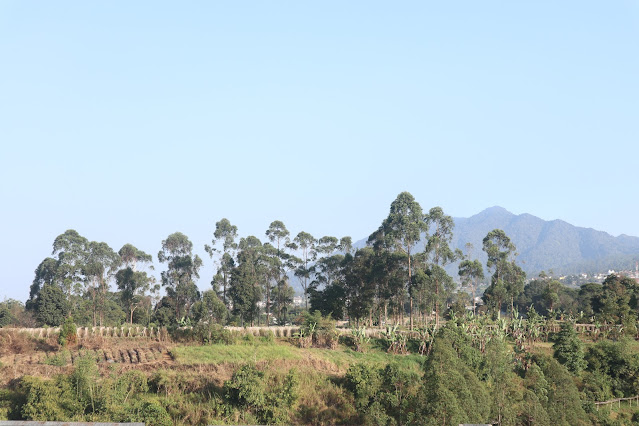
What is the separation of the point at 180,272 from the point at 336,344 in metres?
17.9

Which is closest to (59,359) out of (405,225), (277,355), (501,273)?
(277,355)

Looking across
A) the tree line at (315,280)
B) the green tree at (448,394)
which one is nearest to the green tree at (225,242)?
the tree line at (315,280)

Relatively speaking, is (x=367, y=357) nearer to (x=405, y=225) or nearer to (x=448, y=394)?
(x=405, y=225)

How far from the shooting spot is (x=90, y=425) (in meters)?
11.7

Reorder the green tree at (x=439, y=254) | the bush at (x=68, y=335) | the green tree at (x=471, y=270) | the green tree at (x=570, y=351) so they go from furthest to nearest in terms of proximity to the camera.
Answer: the green tree at (x=471, y=270), the green tree at (x=439, y=254), the green tree at (x=570, y=351), the bush at (x=68, y=335)

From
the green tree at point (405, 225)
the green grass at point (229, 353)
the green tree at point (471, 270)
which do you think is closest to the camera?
the green grass at point (229, 353)

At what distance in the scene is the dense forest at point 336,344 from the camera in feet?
66.3

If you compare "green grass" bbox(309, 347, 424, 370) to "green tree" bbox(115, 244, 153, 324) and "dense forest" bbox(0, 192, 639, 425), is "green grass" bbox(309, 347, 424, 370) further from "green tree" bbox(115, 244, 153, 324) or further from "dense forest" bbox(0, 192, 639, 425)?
"green tree" bbox(115, 244, 153, 324)

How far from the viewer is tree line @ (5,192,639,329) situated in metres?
38.5

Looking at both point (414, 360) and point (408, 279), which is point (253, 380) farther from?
point (408, 279)

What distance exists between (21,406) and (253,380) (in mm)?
7963

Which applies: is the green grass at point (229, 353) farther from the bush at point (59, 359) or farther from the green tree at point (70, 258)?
the green tree at point (70, 258)

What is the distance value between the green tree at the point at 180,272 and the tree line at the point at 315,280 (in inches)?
3.0

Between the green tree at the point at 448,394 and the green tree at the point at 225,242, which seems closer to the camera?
the green tree at the point at 448,394
